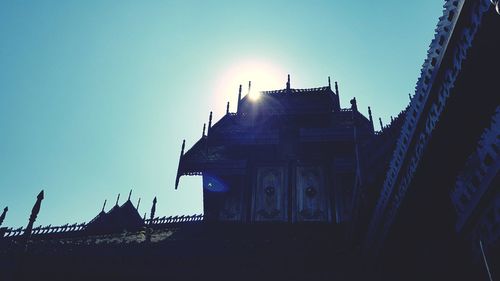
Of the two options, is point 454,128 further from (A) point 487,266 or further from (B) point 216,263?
(B) point 216,263

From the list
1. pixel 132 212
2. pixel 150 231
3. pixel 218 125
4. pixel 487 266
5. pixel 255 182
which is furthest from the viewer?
pixel 132 212

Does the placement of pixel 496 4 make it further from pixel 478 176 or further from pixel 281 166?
pixel 281 166

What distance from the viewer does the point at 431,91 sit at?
278cm

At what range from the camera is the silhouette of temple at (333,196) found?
2.59 metres

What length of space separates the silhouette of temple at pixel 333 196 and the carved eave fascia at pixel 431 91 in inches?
0.5

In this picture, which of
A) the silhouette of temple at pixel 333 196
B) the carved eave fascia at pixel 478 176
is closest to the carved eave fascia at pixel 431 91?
the silhouette of temple at pixel 333 196

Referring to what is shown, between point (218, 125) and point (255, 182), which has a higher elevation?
point (218, 125)

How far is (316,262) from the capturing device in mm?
7922

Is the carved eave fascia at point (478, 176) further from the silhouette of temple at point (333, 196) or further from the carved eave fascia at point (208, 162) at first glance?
the carved eave fascia at point (208, 162)

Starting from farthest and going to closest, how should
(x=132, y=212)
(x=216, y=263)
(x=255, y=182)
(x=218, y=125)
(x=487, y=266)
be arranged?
(x=132, y=212)
(x=218, y=125)
(x=255, y=182)
(x=216, y=263)
(x=487, y=266)

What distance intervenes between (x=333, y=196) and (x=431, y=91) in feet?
37.7

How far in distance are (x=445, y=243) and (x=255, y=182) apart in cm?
1136

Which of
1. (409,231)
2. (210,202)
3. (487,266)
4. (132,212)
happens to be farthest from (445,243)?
(132,212)

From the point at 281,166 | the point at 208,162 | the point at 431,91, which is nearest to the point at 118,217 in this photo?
the point at 208,162
